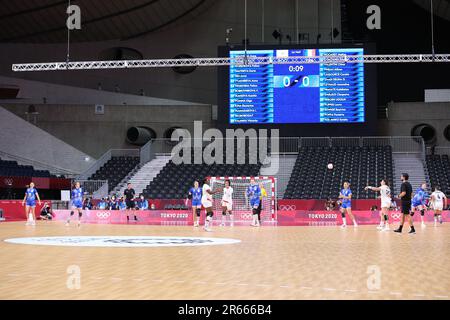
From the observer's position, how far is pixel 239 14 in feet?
148

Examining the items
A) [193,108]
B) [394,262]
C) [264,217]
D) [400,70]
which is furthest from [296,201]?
[394,262]

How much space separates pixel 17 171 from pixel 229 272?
103 ft

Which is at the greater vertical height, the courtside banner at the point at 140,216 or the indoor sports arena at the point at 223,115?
the indoor sports arena at the point at 223,115

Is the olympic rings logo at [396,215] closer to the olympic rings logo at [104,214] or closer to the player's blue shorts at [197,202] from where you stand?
the player's blue shorts at [197,202]

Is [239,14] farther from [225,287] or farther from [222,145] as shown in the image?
[225,287]

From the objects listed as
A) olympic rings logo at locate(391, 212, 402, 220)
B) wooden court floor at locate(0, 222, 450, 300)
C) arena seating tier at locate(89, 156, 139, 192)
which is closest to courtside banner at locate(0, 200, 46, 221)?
arena seating tier at locate(89, 156, 139, 192)

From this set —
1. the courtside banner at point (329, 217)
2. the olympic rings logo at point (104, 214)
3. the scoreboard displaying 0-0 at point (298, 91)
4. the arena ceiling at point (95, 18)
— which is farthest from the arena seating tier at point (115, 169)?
the courtside banner at point (329, 217)

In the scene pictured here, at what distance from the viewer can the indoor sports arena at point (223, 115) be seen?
3112cm

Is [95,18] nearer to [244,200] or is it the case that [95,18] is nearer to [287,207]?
[244,200]

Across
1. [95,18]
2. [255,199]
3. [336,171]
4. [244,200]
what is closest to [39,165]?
[95,18]

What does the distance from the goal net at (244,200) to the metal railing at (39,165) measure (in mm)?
14931

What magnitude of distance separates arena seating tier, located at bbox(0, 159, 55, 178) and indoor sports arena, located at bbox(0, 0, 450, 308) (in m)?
0.15

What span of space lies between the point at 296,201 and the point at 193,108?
42.5ft

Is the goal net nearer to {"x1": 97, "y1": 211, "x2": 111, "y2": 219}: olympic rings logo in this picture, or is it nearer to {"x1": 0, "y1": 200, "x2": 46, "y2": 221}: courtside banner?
{"x1": 97, "y1": 211, "x2": 111, "y2": 219}: olympic rings logo
